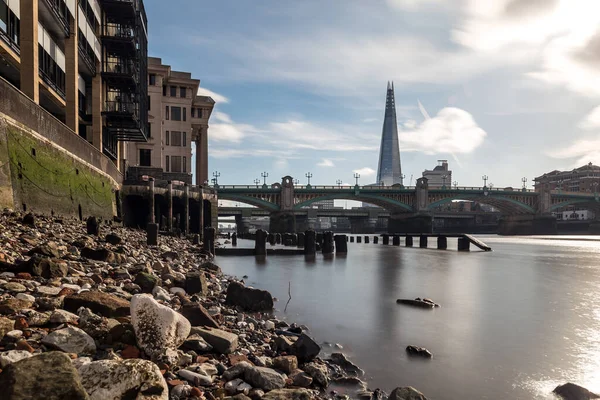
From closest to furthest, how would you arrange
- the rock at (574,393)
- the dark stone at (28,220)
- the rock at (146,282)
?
the rock at (574,393) → the rock at (146,282) → the dark stone at (28,220)

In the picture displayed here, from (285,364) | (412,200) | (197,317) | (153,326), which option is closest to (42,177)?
(197,317)

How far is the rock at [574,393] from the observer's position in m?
6.04

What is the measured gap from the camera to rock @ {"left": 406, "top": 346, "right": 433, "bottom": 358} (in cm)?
801

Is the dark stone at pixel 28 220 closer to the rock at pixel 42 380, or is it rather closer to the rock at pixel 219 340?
the rock at pixel 219 340

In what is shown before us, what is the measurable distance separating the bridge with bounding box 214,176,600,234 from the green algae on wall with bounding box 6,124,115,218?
2397 inches

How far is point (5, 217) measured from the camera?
472 inches

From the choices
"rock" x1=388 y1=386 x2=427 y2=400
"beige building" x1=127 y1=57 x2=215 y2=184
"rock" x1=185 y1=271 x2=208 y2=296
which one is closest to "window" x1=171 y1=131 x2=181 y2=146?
"beige building" x1=127 y1=57 x2=215 y2=184

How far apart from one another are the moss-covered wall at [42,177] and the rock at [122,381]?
37.2 ft

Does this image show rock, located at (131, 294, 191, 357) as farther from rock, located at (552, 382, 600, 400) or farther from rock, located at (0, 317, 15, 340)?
rock, located at (552, 382, 600, 400)

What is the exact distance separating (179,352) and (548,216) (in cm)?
12268

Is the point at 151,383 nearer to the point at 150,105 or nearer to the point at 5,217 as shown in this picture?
the point at 5,217

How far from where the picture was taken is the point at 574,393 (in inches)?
240

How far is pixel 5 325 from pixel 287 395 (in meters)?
3.26

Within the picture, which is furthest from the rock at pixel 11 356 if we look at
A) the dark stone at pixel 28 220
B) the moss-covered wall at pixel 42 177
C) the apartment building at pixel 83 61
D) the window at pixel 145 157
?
the window at pixel 145 157
